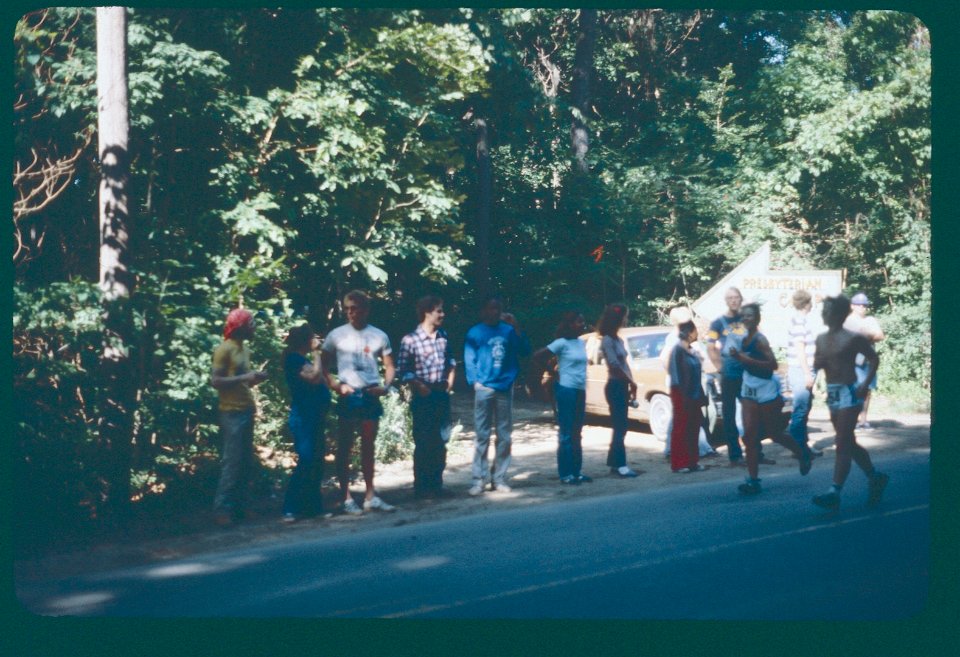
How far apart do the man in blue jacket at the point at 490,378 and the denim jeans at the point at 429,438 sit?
0.36 m

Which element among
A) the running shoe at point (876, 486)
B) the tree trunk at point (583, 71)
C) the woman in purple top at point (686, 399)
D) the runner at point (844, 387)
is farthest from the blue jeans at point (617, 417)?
the tree trunk at point (583, 71)

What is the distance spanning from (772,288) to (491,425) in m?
2.88

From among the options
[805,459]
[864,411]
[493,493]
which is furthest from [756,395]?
[493,493]

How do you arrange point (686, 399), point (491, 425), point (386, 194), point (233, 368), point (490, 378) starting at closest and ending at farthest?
point (233, 368), point (490, 378), point (491, 425), point (686, 399), point (386, 194)

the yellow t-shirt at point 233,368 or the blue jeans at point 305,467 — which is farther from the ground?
the yellow t-shirt at point 233,368

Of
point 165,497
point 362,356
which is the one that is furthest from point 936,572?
point 165,497

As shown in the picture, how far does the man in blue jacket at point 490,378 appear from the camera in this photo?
8242 millimetres

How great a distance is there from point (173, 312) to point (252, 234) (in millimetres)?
1264

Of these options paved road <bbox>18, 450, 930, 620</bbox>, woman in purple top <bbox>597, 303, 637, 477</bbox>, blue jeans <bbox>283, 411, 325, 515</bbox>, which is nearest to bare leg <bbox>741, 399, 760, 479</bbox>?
paved road <bbox>18, 450, 930, 620</bbox>

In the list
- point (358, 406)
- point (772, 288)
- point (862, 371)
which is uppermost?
point (772, 288)

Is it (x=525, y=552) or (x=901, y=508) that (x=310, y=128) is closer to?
(x=525, y=552)

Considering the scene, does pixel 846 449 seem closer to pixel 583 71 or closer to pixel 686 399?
pixel 686 399

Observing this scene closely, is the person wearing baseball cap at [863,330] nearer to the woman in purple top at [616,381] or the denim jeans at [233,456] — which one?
the woman in purple top at [616,381]

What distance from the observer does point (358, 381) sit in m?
7.50
